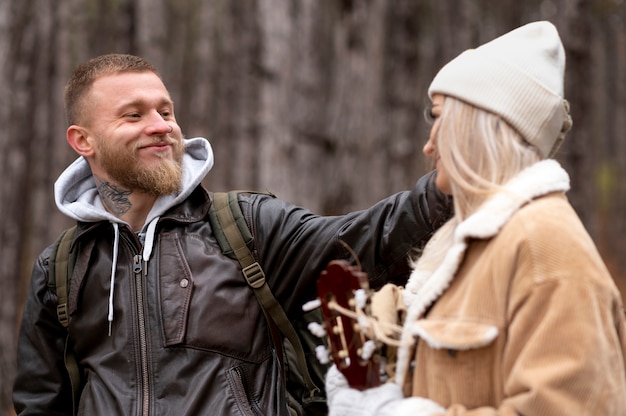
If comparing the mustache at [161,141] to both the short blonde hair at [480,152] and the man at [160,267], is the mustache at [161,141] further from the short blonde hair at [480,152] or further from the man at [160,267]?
the short blonde hair at [480,152]

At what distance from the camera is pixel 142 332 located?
357cm

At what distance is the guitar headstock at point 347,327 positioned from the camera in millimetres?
2615

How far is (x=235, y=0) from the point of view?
733 inches

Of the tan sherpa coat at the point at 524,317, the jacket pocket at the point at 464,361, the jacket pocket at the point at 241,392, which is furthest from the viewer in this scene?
the jacket pocket at the point at 241,392

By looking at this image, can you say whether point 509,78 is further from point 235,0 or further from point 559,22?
point 235,0

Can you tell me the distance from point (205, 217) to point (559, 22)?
5.49 meters

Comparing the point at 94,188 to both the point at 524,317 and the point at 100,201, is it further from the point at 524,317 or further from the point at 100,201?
the point at 524,317

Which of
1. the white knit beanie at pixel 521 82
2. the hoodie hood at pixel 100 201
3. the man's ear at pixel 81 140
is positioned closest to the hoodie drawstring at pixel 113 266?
the hoodie hood at pixel 100 201

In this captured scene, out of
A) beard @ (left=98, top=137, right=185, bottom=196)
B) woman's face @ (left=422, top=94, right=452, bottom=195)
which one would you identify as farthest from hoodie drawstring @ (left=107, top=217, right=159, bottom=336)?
woman's face @ (left=422, top=94, right=452, bottom=195)

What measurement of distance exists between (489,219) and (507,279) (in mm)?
191

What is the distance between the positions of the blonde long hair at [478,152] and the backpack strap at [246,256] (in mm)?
1299

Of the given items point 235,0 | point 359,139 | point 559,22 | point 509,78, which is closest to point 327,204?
point 359,139

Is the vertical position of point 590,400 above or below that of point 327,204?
above

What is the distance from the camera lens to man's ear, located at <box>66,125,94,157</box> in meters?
4.05
